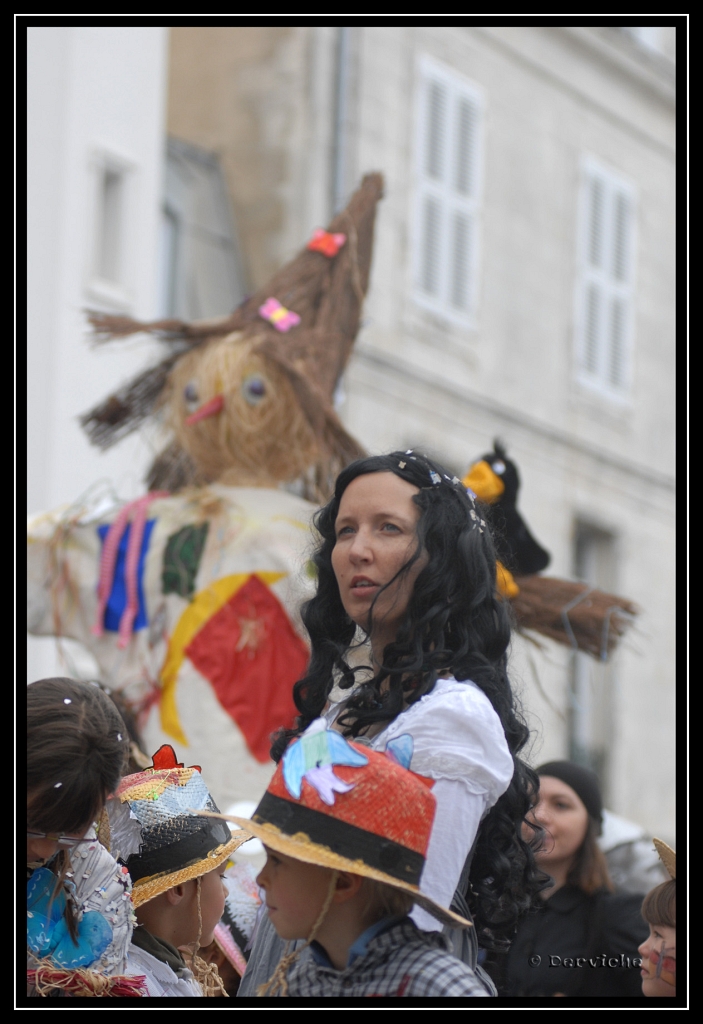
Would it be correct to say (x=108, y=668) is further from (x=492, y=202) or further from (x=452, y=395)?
(x=492, y=202)

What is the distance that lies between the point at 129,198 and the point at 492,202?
3895 mm

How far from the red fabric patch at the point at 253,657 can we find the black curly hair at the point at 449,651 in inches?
77.8

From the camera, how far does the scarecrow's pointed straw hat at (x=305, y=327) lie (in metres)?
5.12

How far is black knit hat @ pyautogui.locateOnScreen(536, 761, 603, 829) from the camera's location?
445cm

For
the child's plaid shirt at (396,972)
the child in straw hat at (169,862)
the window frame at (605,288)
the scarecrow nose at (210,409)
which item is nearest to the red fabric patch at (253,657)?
the scarecrow nose at (210,409)

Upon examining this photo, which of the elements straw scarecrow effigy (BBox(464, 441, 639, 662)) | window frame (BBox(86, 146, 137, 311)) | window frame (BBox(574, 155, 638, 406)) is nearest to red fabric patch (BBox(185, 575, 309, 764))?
straw scarecrow effigy (BBox(464, 441, 639, 662))

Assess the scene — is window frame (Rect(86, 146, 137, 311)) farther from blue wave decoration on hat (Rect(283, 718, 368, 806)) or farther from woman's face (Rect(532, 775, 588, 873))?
blue wave decoration on hat (Rect(283, 718, 368, 806))

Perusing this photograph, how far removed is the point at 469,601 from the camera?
2656 mm

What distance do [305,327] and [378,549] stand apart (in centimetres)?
259

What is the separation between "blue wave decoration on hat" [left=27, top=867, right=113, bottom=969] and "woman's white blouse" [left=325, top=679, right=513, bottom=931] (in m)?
0.52

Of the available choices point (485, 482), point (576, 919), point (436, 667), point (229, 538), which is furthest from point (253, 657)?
point (436, 667)

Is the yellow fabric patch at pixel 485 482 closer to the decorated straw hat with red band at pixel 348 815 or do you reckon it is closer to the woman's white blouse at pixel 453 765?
the woman's white blouse at pixel 453 765

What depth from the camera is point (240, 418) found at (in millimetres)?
5066
